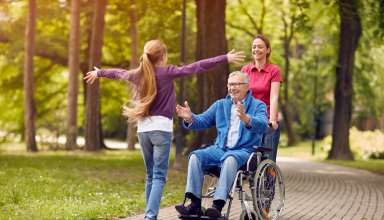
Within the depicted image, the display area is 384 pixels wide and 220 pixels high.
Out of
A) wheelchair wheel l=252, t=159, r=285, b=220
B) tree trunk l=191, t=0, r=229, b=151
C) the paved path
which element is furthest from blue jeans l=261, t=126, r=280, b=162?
tree trunk l=191, t=0, r=229, b=151

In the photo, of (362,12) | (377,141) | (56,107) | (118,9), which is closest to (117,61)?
→ (56,107)

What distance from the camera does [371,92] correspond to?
129 ft

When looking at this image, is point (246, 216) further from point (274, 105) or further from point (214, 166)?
point (274, 105)

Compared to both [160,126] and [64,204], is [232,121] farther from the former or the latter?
[64,204]

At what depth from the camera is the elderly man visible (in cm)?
744

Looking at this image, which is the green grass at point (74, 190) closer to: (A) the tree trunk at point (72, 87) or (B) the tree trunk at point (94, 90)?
(B) the tree trunk at point (94, 90)

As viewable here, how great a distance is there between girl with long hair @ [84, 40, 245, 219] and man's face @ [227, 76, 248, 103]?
321 mm

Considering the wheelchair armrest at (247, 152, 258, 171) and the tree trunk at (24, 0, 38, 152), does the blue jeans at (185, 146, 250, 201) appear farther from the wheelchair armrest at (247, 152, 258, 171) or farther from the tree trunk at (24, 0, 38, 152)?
the tree trunk at (24, 0, 38, 152)

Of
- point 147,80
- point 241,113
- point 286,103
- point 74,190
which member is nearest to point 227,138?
point 241,113

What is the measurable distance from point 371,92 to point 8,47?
1798 centimetres

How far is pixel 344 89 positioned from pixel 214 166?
2114 centimetres

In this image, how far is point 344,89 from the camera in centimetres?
2820

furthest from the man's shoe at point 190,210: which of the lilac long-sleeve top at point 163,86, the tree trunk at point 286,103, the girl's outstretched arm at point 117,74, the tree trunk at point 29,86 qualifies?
the tree trunk at point 286,103

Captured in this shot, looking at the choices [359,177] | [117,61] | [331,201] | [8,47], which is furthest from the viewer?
[117,61]
